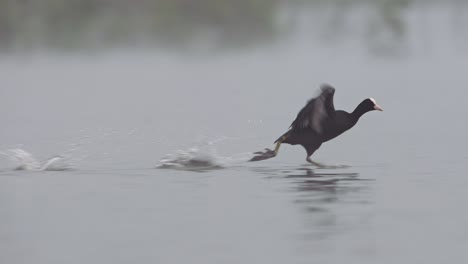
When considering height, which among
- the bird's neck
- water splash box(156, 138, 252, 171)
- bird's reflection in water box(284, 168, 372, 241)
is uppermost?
the bird's neck

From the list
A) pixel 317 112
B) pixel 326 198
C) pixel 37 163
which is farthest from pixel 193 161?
pixel 326 198

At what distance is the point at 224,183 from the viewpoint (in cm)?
1659

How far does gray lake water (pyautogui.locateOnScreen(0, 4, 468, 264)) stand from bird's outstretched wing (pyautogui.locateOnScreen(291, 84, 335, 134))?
1.83 feet

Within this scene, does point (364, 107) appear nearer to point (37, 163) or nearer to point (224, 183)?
point (224, 183)

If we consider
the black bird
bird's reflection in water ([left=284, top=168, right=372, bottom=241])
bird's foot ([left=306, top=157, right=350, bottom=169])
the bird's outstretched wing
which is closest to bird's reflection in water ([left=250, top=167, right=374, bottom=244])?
bird's reflection in water ([left=284, top=168, right=372, bottom=241])

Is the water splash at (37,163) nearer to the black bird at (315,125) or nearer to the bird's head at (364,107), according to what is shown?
the black bird at (315,125)

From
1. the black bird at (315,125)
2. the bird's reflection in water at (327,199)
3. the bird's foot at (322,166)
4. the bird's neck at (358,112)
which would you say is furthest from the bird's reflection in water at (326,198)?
the bird's neck at (358,112)

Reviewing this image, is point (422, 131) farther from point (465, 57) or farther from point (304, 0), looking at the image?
point (304, 0)

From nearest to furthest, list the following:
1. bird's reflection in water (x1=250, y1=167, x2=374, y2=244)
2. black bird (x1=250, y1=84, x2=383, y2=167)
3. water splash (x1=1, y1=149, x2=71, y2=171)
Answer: bird's reflection in water (x1=250, y1=167, x2=374, y2=244)
black bird (x1=250, y1=84, x2=383, y2=167)
water splash (x1=1, y1=149, x2=71, y2=171)

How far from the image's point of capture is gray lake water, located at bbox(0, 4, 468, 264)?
40.7 ft

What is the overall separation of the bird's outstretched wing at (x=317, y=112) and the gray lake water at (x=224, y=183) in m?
0.56

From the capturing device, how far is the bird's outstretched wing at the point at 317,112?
57.6 feet

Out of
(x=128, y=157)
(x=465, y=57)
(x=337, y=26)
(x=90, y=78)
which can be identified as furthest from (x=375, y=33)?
(x=128, y=157)

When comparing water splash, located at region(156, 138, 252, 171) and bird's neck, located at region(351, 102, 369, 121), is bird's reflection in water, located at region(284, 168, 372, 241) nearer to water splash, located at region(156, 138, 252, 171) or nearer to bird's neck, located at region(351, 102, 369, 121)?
bird's neck, located at region(351, 102, 369, 121)
